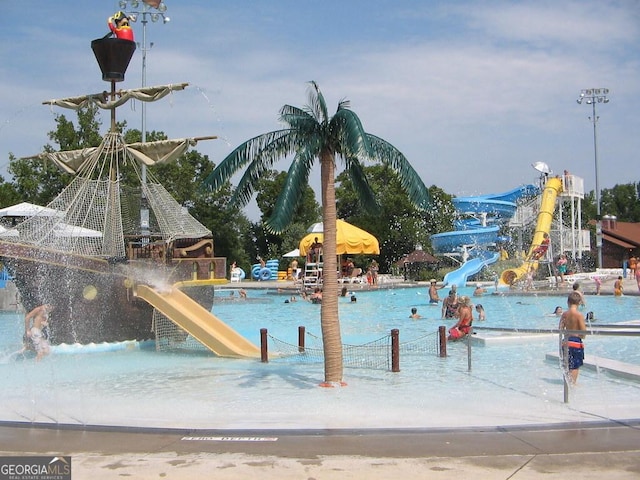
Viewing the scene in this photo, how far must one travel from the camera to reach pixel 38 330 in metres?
16.2

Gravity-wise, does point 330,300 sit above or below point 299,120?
below

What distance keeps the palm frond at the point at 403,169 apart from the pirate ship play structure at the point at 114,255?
575 centimetres

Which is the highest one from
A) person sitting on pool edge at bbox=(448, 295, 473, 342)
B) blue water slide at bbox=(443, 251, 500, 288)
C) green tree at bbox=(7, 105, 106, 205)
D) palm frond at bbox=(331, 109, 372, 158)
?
green tree at bbox=(7, 105, 106, 205)

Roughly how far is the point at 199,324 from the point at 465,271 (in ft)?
83.4

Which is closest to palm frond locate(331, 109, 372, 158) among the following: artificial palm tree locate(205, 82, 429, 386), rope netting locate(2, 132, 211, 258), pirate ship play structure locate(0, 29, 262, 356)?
artificial palm tree locate(205, 82, 429, 386)

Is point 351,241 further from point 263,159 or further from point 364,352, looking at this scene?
point 263,159

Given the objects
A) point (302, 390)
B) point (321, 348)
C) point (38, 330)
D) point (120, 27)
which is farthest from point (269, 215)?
point (302, 390)

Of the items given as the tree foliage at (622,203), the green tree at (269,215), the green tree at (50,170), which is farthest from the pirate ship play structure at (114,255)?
the tree foliage at (622,203)

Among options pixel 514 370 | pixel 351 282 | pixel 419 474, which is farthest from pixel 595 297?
pixel 419 474

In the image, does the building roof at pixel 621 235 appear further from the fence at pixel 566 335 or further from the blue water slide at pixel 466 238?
the fence at pixel 566 335

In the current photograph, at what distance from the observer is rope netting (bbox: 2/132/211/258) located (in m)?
18.5

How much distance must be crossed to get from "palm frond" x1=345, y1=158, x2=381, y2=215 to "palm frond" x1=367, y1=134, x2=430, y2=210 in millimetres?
531

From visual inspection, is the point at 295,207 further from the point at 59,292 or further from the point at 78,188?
the point at 78,188

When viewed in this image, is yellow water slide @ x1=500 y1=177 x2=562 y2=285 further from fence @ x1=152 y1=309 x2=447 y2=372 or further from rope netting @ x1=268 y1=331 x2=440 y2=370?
rope netting @ x1=268 y1=331 x2=440 y2=370
